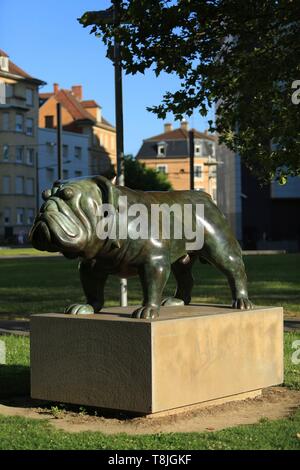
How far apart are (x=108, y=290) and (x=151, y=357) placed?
13.0 m

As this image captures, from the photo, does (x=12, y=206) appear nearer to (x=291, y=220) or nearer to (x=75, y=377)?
(x=291, y=220)

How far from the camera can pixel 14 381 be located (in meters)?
7.68

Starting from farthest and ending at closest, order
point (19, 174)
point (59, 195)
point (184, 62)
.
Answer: point (19, 174) < point (184, 62) < point (59, 195)

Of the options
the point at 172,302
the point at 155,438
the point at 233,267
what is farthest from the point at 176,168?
the point at 155,438

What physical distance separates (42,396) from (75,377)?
0.44 m

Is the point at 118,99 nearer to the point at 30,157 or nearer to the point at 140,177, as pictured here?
the point at 30,157

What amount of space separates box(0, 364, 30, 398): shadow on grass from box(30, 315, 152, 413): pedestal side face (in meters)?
0.80

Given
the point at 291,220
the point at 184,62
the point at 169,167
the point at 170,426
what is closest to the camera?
the point at 170,426

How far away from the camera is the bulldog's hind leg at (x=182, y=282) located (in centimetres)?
704

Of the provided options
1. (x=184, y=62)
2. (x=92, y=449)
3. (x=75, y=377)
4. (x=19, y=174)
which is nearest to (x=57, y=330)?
(x=75, y=377)

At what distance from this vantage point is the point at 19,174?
65500mm

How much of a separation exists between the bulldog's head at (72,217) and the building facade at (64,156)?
199ft
